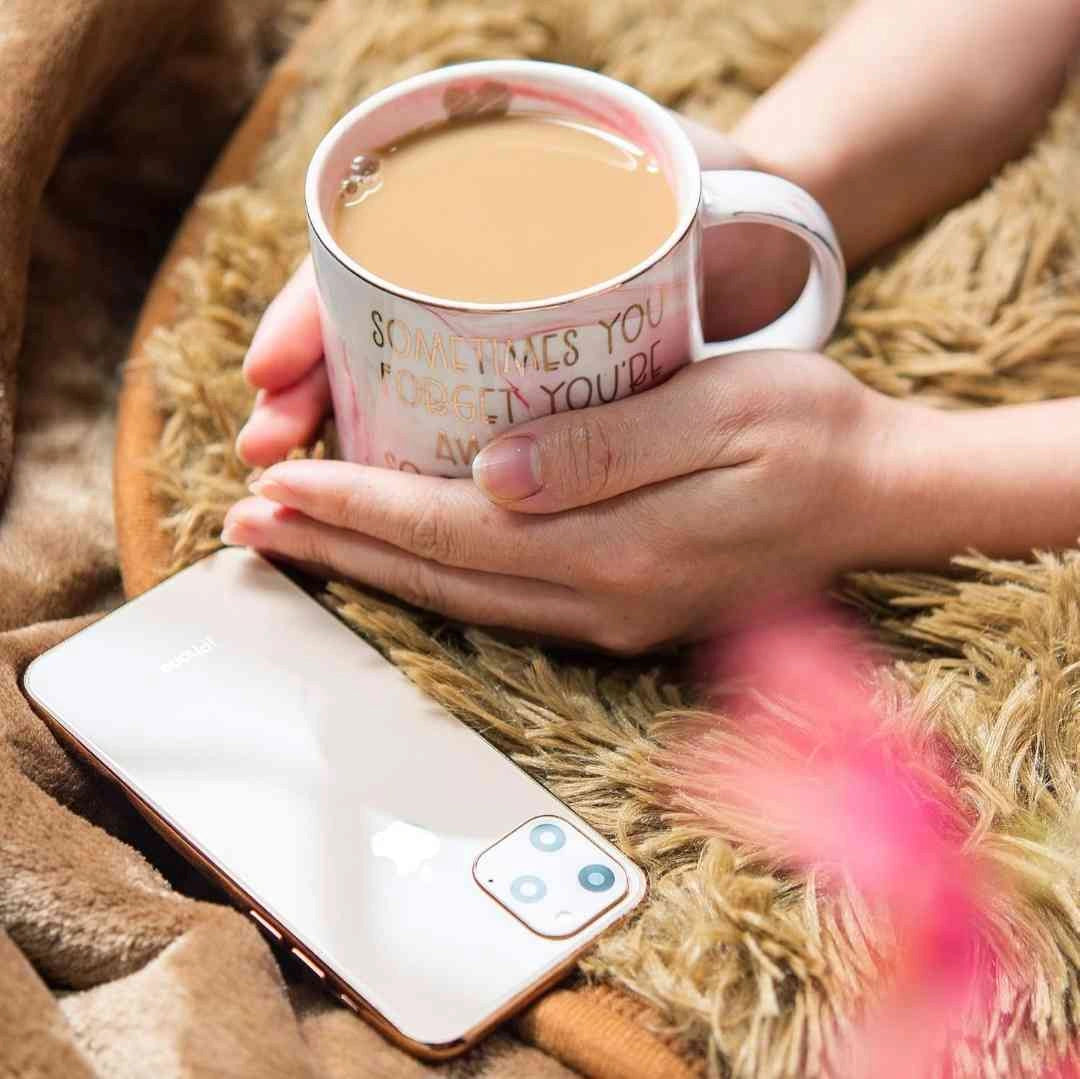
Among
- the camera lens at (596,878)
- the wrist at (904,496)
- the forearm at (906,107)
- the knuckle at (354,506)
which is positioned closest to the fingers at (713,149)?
the forearm at (906,107)

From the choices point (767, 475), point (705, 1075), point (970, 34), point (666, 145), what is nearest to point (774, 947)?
point (705, 1075)

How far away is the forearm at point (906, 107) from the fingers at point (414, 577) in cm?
29

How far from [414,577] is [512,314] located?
16 cm

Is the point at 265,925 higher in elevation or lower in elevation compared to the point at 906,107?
lower

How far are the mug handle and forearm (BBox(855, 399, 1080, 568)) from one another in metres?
0.06

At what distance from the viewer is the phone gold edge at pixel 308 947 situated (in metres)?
0.49

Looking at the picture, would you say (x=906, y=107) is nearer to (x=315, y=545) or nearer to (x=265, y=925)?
(x=315, y=545)

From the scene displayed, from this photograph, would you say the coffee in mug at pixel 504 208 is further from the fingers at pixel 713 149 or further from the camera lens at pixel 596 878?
the camera lens at pixel 596 878

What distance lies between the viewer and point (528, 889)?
52 cm

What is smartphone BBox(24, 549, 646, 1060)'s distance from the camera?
501 millimetres

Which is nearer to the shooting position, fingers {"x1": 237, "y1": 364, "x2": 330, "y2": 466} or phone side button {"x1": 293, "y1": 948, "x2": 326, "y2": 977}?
phone side button {"x1": 293, "y1": 948, "x2": 326, "y2": 977}

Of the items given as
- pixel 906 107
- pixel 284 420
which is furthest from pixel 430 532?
pixel 906 107

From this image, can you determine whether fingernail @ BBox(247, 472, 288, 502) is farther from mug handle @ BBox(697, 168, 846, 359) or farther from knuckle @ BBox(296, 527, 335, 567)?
mug handle @ BBox(697, 168, 846, 359)

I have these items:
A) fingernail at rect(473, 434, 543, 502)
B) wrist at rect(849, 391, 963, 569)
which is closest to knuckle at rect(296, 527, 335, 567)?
fingernail at rect(473, 434, 543, 502)
